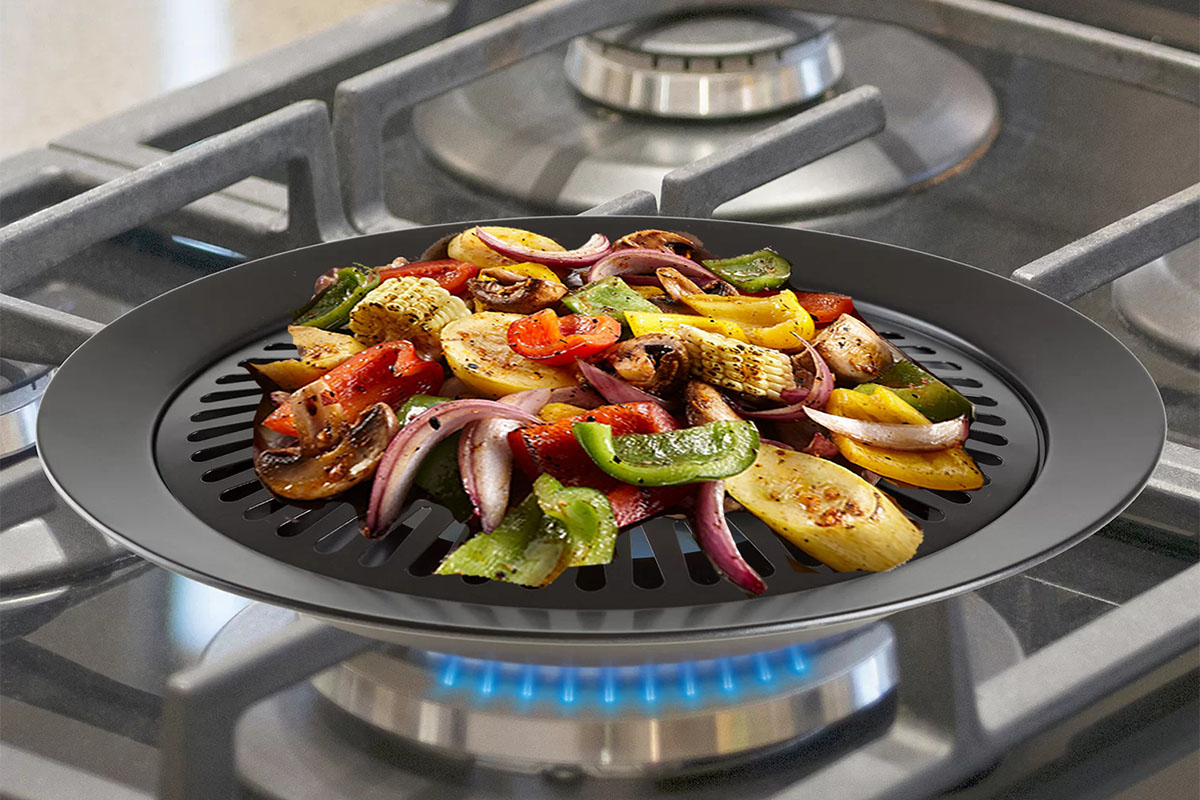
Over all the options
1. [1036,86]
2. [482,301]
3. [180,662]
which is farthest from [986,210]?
[180,662]

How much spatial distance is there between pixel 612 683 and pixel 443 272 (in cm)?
29

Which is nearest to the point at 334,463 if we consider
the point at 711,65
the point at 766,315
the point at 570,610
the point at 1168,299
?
the point at 570,610

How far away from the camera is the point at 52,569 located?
0.71 meters

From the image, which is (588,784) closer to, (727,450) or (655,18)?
(727,450)

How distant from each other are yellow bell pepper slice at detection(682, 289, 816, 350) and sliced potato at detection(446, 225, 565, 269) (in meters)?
0.12

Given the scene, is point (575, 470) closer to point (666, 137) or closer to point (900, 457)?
point (900, 457)

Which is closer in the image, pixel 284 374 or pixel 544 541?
pixel 544 541

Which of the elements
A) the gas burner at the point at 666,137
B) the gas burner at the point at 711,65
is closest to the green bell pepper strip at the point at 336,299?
the gas burner at the point at 666,137

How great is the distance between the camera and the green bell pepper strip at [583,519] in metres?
0.56

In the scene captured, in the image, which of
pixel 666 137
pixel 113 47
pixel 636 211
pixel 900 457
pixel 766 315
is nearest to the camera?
pixel 900 457

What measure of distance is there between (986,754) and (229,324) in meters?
0.46

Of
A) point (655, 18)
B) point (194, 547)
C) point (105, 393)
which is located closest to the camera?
point (194, 547)

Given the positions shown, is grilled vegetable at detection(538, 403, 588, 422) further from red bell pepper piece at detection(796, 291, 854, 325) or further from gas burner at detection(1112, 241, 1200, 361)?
gas burner at detection(1112, 241, 1200, 361)

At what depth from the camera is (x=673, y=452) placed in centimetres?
59
